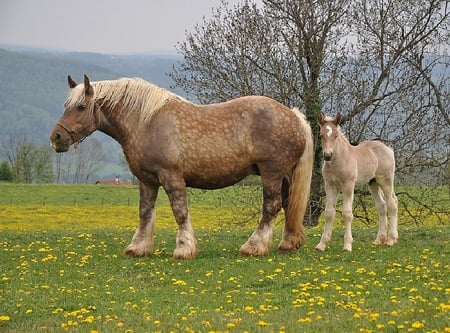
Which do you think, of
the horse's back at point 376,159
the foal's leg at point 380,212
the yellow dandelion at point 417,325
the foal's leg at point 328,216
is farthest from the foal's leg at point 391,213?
the yellow dandelion at point 417,325

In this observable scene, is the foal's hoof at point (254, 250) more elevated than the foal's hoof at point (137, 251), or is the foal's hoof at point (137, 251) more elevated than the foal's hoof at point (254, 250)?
the foal's hoof at point (254, 250)

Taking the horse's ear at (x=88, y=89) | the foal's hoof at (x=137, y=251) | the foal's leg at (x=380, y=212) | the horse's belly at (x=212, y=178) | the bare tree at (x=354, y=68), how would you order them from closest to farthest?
the horse's ear at (x=88, y=89) < the horse's belly at (x=212, y=178) < the foal's hoof at (x=137, y=251) < the foal's leg at (x=380, y=212) < the bare tree at (x=354, y=68)

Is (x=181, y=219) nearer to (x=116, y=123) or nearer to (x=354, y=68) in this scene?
(x=116, y=123)

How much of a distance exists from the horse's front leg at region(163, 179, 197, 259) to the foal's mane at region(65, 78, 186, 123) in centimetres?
138

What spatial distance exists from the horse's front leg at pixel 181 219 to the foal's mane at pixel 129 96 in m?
1.38

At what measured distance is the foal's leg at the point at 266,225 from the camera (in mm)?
12438


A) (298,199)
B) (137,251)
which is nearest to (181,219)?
(137,251)

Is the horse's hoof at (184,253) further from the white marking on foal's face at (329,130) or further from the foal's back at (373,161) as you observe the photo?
the foal's back at (373,161)

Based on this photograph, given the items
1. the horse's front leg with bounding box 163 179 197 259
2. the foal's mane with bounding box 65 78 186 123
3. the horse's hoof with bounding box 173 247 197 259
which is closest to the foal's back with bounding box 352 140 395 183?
the horse's front leg with bounding box 163 179 197 259

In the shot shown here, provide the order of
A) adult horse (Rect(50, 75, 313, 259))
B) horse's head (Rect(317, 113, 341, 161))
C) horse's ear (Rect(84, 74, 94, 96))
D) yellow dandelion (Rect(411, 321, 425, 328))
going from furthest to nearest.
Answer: horse's ear (Rect(84, 74, 94, 96)), adult horse (Rect(50, 75, 313, 259)), horse's head (Rect(317, 113, 341, 161)), yellow dandelion (Rect(411, 321, 425, 328))

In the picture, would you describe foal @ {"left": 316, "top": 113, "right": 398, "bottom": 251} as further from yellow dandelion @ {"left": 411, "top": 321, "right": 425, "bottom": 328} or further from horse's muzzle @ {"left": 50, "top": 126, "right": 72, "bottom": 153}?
yellow dandelion @ {"left": 411, "top": 321, "right": 425, "bottom": 328}

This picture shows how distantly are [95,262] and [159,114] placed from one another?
9.70ft

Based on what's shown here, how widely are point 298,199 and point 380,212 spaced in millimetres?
2251

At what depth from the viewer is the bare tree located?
22.2 metres
